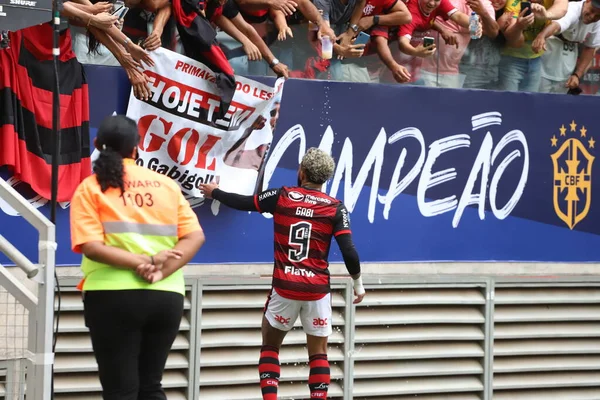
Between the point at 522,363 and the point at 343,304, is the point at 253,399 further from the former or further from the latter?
the point at 522,363

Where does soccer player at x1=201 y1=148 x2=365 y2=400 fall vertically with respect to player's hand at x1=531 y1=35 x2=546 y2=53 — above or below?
below

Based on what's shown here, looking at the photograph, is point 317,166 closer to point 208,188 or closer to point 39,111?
point 208,188

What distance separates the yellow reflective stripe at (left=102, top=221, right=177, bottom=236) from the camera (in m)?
4.91

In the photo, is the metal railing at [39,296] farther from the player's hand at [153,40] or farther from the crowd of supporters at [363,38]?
the player's hand at [153,40]

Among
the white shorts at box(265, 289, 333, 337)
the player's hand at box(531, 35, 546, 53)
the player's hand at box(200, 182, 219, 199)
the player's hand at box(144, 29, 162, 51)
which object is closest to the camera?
the white shorts at box(265, 289, 333, 337)

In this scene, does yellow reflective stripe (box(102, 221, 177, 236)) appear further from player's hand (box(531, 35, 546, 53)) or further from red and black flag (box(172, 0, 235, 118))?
player's hand (box(531, 35, 546, 53))

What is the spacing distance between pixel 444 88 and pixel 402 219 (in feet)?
3.98

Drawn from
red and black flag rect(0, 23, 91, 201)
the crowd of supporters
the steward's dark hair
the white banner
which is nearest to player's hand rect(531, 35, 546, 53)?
the crowd of supporters

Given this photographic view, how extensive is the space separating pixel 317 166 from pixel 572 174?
11.7 feet

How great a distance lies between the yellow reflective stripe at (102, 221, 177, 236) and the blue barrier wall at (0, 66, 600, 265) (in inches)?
115

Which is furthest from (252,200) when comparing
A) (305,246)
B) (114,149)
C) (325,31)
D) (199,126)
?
(114,149)

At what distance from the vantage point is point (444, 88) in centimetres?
915

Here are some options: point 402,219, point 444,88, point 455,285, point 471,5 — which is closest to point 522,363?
point 455,285

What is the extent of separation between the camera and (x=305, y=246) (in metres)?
7.16
